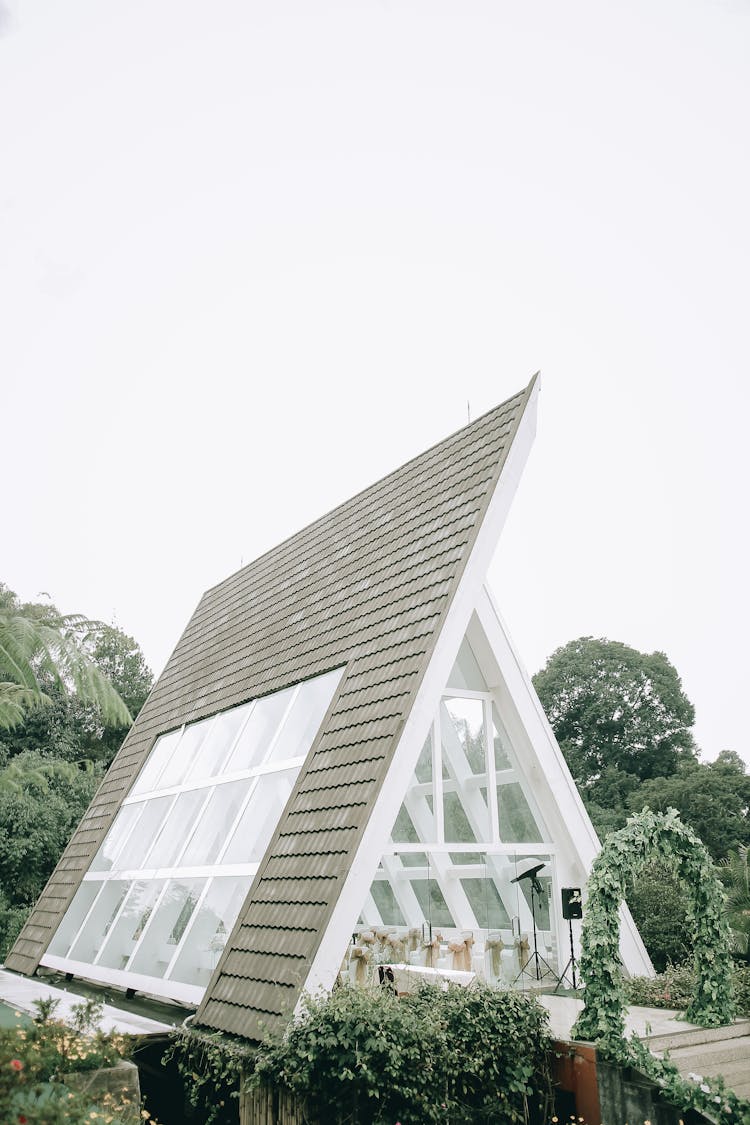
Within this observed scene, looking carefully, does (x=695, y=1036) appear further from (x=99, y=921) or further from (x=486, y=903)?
(x=99, y=921)

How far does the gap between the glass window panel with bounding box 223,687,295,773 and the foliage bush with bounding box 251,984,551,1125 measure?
2782 millimetres

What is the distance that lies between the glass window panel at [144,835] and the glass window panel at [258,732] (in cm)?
131

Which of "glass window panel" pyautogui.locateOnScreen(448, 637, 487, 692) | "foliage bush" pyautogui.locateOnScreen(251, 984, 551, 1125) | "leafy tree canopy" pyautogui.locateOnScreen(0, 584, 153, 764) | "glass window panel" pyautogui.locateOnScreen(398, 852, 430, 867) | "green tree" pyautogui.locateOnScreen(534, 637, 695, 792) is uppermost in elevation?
"green tree" pyautogui.locateOnScreen(534, 637, 695, 792)

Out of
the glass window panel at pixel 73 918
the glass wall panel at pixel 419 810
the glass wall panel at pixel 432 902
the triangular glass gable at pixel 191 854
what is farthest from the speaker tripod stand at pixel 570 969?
the glass window panel at pixel 73 918

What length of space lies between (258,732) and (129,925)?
7.25ft

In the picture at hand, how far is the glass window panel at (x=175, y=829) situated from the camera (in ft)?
27.2

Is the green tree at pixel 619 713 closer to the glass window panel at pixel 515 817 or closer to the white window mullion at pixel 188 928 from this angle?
the glass window panel at pixel 515 817

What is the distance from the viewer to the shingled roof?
6039 millimetres

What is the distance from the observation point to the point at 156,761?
34.9 feet

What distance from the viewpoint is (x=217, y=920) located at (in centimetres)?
698

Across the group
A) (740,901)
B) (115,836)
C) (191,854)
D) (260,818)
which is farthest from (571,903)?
(115,836)

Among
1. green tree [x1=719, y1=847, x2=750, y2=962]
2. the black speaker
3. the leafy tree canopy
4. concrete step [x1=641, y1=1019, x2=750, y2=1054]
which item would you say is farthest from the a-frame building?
the leafy tree canopy

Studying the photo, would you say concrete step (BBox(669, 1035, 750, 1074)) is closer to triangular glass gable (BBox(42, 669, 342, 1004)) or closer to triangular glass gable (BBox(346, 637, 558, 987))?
triangular glass gable (BBox(346, 637, 558, 987))

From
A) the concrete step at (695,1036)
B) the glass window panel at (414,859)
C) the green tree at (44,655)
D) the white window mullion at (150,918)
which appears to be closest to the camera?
the concrete step at (695,1036)
